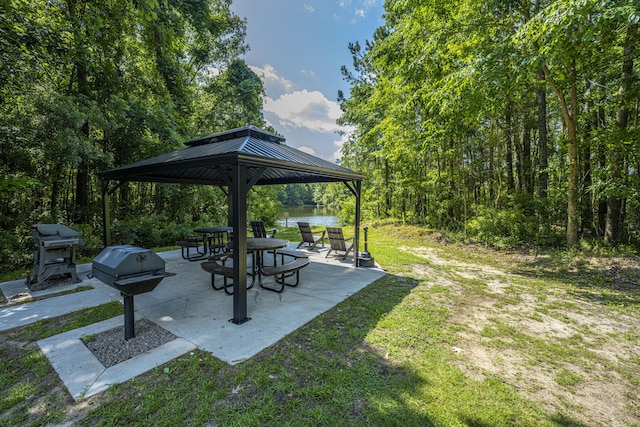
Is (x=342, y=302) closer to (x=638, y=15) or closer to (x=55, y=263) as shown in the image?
(x=55, y=263)

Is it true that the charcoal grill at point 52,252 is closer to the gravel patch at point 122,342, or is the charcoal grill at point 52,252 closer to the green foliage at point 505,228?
the gravel patch at point 122,342

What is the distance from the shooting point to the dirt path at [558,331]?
222 centimetres

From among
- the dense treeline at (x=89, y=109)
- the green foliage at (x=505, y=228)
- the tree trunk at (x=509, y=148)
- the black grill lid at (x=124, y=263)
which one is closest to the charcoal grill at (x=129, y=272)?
the black grill lid at (x=124, y=263)

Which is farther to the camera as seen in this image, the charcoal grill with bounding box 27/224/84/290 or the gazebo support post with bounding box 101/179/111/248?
the gazebo support post with bounding box 101/179/111/248

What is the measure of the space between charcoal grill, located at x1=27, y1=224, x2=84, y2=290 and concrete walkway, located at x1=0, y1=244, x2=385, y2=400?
0.31m

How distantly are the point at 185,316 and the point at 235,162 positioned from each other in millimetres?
2240

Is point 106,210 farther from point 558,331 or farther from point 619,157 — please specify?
point 619,157

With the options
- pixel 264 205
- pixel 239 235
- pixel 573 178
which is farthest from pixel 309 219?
pixel 239 235

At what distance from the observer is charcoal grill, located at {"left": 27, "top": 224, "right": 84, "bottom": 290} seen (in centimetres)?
442

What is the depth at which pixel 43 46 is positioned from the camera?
5191 mm

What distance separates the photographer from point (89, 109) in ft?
21.1

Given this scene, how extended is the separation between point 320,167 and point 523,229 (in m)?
7.14

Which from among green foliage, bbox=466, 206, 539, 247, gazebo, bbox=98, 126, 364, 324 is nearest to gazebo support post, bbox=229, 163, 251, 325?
gazebo, bbox=98, 126, 364, 324

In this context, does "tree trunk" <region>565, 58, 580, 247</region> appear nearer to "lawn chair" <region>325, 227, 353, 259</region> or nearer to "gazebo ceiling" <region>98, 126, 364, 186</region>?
"gazebo ceiling" <region>98, 126, 364, 186</region>
